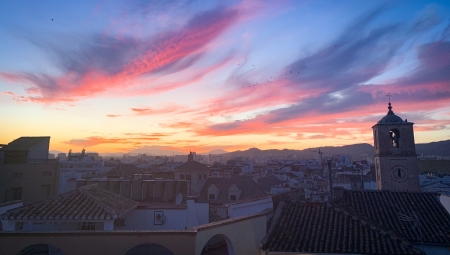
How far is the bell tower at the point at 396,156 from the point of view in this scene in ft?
90.7

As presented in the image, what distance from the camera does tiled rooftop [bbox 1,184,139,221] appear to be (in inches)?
430

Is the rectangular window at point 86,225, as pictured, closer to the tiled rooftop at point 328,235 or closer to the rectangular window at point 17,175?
the tiled rooftop at point 328,235

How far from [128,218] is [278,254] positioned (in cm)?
754

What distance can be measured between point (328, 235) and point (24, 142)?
29016 millimetres

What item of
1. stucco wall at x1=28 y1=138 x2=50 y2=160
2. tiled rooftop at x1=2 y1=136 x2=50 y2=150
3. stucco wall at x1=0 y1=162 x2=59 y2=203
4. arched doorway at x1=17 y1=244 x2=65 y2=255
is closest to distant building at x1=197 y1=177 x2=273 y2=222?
stucco wall at x1=0 y1=162 x2=59 y2=203

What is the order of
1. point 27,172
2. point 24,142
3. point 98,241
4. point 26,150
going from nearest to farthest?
point 98,241 < point 27,172 < point 26,150 < point 24,142

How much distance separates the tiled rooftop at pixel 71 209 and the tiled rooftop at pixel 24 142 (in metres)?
18.9

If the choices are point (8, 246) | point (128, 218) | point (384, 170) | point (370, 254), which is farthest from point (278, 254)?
point (384, 170)

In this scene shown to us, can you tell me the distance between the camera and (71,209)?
11.4 m

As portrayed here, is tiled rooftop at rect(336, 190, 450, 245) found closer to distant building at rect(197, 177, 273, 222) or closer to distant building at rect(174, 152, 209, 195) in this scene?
distant building at rect(197, 177, 273, 222)

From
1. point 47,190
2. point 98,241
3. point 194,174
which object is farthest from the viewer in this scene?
point 194,174

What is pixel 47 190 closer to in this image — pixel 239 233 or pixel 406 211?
pixel 239 233

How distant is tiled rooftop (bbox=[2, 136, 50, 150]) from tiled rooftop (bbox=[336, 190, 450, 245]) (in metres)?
26.8

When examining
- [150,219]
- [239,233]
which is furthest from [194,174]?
[239,233]
